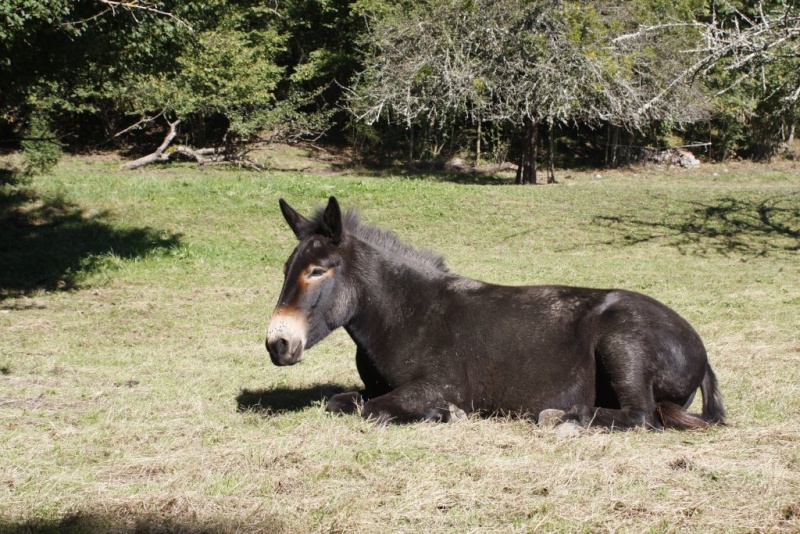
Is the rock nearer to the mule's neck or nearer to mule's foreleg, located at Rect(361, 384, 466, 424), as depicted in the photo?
mule's foreleg, located at Rect(361, 384, 466, 424)

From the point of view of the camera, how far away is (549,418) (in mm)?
6309

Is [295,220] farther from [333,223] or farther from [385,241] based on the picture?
[385,241]

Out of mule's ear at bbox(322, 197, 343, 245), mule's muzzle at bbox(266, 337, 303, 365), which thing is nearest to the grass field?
mule's muzzle at bbox(266, 337, 303, 365)

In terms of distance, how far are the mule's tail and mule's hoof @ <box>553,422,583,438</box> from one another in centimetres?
77

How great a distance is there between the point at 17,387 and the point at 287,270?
354 cm

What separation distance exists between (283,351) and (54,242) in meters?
13.3

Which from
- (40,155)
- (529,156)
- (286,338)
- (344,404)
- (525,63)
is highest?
(525,63)

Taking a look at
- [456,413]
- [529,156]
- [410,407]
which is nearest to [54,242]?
[410,407]

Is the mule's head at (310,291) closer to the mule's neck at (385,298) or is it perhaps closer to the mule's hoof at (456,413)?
the mule's neck at (385,298)

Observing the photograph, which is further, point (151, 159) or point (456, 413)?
point (151, 159)

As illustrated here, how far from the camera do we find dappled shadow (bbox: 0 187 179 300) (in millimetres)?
15242

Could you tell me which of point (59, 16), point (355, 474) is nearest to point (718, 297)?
point (355, 474)

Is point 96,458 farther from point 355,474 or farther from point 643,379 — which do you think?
point 643,379

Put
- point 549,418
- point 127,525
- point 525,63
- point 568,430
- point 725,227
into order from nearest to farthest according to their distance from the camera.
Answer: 1. point 127,525
2. point 568,430
3. point 549,418
4. point 725,227
5. point 525,63
